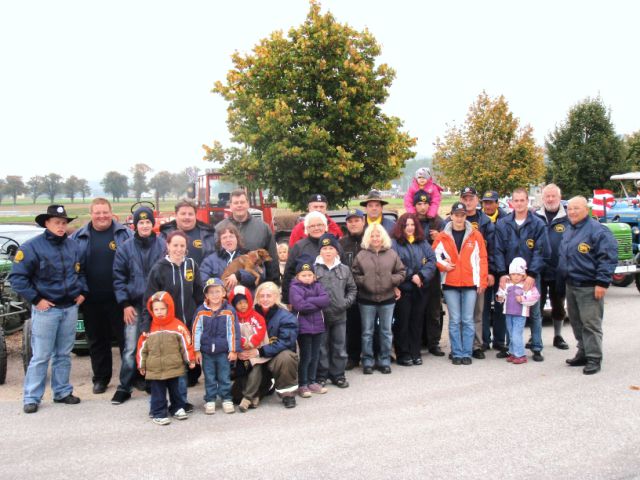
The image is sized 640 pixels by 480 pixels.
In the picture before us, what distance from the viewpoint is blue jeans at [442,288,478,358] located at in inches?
266

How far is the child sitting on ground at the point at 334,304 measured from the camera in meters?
5.98

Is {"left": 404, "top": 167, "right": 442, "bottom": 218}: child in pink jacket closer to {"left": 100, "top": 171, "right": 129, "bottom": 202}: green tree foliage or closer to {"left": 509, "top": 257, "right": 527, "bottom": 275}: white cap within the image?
{"left": 509, "top": 257, "right": 527, "bottom": 275}: white cap

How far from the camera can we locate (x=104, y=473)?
3938mm

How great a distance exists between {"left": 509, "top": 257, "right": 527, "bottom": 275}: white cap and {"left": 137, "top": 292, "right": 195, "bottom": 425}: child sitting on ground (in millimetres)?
3915

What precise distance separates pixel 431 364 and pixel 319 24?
51.2 ft

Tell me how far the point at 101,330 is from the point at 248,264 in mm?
1803

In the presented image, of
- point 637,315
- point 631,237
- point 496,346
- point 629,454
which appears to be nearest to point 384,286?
point 496,346

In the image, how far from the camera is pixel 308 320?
226 inches

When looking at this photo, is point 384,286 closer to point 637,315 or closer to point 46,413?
point 46,413

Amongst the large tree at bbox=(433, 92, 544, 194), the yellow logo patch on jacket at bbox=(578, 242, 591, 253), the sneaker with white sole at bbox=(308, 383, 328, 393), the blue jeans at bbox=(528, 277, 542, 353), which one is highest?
the large tree at bbox=(433, 92, 544, 194)

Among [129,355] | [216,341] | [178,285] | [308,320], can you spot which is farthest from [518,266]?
[129,355]

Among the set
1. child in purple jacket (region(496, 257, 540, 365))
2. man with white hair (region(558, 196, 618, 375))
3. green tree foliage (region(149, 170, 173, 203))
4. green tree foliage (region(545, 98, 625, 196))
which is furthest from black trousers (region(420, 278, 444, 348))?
green tree foliage (region(149, 170, 173, 203))

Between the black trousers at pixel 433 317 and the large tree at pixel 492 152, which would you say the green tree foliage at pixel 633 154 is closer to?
the large tree at pixel 492 152

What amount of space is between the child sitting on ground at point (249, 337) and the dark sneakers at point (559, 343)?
415 centimetres
